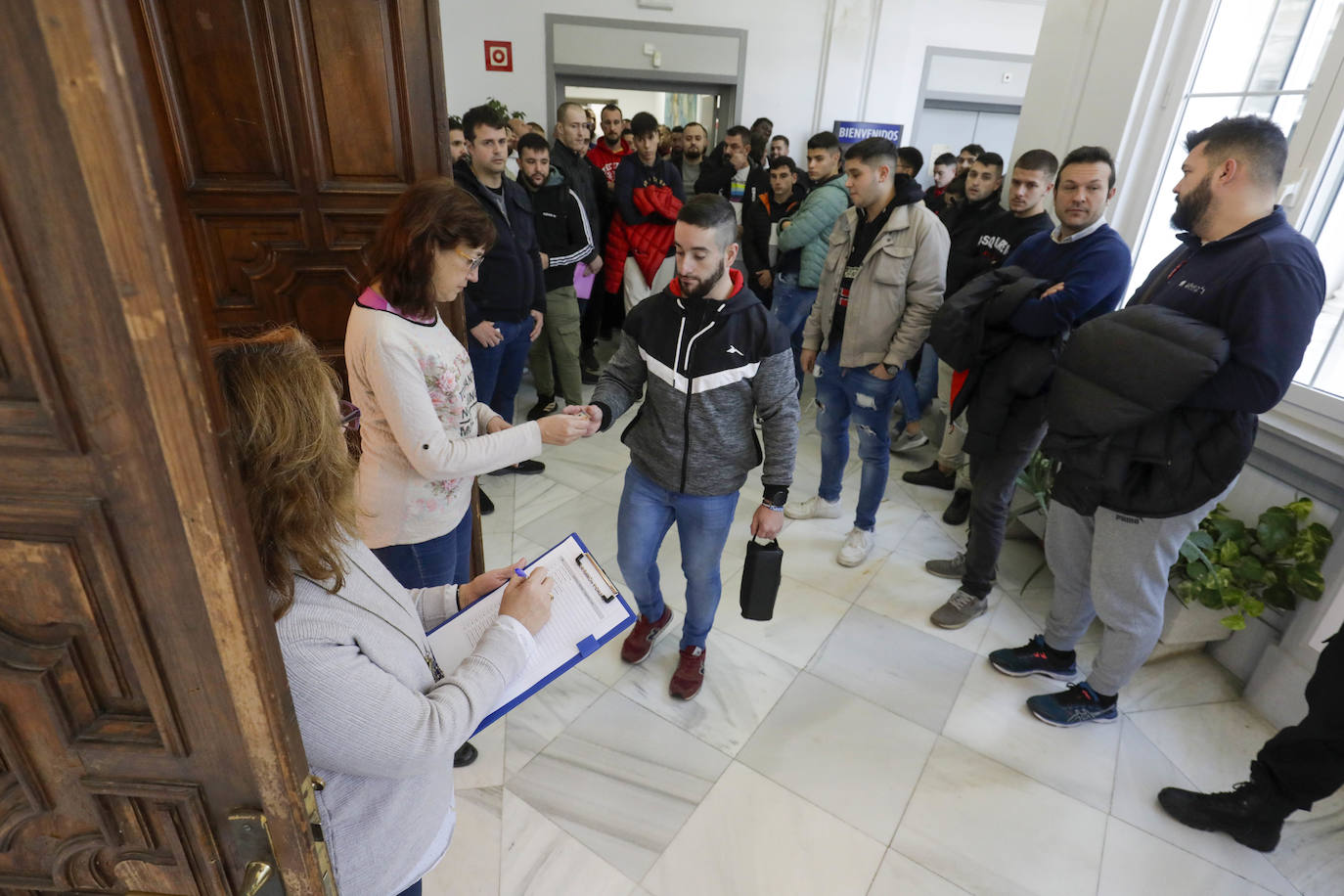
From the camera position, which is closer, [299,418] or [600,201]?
[299,418]

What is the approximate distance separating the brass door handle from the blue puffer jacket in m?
3.66

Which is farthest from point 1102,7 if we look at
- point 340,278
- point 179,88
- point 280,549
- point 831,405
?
point 280,549

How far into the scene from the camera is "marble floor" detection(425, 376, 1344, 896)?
1.77 m

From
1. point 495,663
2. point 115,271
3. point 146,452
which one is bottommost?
point 495,663

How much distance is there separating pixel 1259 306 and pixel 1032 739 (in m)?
1.42

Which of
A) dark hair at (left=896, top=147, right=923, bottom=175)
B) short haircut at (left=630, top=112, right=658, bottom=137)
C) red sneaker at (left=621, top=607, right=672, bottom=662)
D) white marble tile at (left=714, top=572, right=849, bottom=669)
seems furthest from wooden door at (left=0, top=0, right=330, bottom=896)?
dark hair at (left=896, top=147, right=923, bottom=175)

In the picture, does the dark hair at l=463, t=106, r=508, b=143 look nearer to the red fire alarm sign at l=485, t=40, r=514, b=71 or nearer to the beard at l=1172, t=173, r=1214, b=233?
the beard at l=1172, t=173, r=1214, b=233

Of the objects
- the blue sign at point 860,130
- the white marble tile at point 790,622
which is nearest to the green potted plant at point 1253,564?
the white marble tile at point 790,622

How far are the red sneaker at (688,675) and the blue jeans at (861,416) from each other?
1.14 meters

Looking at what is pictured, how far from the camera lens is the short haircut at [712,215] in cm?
175

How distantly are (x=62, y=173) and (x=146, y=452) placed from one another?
0.61ft

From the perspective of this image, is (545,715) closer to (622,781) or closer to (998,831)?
(622,781)

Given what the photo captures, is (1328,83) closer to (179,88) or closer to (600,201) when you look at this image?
(179,88)

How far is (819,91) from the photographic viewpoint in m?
7.38
